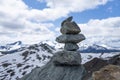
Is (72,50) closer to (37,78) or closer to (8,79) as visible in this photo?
(37,78)

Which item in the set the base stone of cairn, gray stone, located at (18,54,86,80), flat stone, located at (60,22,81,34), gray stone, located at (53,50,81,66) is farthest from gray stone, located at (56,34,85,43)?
gray stone, located at (18,54,86,80)

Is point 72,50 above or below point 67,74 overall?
above

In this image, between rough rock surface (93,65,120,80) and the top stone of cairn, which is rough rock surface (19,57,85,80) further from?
rough rock surface (93,65,120,80)

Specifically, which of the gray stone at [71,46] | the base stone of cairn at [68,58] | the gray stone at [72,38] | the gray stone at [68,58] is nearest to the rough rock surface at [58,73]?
the base stone of cairn at [68,58]

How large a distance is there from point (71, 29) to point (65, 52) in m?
4.29

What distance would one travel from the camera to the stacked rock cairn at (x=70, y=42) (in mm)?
45188

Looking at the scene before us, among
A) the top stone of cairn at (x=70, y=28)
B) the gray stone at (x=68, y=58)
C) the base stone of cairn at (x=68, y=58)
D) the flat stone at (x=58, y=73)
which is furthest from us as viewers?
the flat stone at (x=58, y=73)

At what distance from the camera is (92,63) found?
232 ft

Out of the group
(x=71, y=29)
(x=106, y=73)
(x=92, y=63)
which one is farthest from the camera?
(x=92, y=63)

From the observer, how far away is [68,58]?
45.8 meters

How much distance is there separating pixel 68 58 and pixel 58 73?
3.49m

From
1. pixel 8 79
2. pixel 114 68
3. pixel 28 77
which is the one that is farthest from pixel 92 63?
pixel 8 79

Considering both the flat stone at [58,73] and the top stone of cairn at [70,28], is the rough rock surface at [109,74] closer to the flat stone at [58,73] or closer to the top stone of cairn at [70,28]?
the top stone of cairn at [70,28]

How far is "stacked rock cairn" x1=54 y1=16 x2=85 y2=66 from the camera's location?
45188 millimetres
